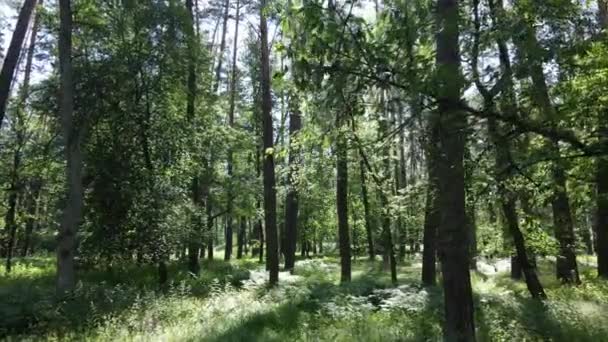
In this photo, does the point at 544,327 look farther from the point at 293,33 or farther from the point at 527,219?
the point at 293,33

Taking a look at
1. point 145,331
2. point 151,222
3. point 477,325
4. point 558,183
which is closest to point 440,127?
point 558,183

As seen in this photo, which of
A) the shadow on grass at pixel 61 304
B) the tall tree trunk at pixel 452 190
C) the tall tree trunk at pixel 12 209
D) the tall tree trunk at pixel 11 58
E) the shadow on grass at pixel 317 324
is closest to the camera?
the tall tree trunk at pixel 452 190

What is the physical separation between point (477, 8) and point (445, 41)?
777 millimetres

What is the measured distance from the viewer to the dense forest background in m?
3.83

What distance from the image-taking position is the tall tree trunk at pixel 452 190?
3.80 m

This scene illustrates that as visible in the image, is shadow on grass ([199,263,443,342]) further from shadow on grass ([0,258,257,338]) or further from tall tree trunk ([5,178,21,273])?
tall tree trunk ([5,178,21,273])

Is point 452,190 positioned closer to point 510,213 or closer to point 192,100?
point 510,213

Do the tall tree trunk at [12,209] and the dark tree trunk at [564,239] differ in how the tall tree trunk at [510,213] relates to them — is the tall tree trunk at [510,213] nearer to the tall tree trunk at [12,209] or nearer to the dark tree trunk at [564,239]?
the dark tree trunk at [564,239]

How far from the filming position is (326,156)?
6707 mm

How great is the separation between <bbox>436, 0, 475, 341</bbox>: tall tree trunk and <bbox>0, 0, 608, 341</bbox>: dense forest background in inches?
0.7

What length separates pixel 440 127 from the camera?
159 inches

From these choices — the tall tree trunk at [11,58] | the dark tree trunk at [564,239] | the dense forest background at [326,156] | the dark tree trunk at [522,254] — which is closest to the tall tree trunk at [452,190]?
the dense forest background at [326,156]

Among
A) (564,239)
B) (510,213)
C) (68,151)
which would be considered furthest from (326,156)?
(564,239)

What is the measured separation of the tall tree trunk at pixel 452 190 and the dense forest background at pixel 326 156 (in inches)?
0.7
